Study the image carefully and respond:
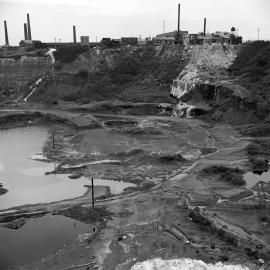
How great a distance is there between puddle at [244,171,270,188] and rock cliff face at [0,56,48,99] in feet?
131

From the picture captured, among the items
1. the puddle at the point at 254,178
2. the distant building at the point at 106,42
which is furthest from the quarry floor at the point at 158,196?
the distant building at the point at 106,42

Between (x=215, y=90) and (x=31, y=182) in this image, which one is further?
(x=215, y=90)

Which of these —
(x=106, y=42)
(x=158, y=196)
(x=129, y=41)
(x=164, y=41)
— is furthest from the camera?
(x=129, y=41)

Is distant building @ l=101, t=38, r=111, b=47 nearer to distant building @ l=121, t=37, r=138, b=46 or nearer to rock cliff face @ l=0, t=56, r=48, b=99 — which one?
distant building @ l=121, t=37, r=138, b=46

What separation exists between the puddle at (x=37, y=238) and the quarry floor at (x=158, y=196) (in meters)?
0.72

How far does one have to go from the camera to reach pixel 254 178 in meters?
30.4

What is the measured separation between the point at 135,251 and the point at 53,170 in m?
14.4

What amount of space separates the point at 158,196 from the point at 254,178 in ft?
25.6

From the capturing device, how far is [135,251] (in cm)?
2034

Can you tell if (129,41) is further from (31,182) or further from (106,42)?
(31,182)

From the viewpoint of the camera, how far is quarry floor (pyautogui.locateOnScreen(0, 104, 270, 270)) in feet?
66.2

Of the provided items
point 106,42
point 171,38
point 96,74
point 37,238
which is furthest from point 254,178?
point 106,42

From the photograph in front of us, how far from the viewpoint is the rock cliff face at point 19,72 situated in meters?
62.1

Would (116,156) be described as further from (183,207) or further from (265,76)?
(265,76)
